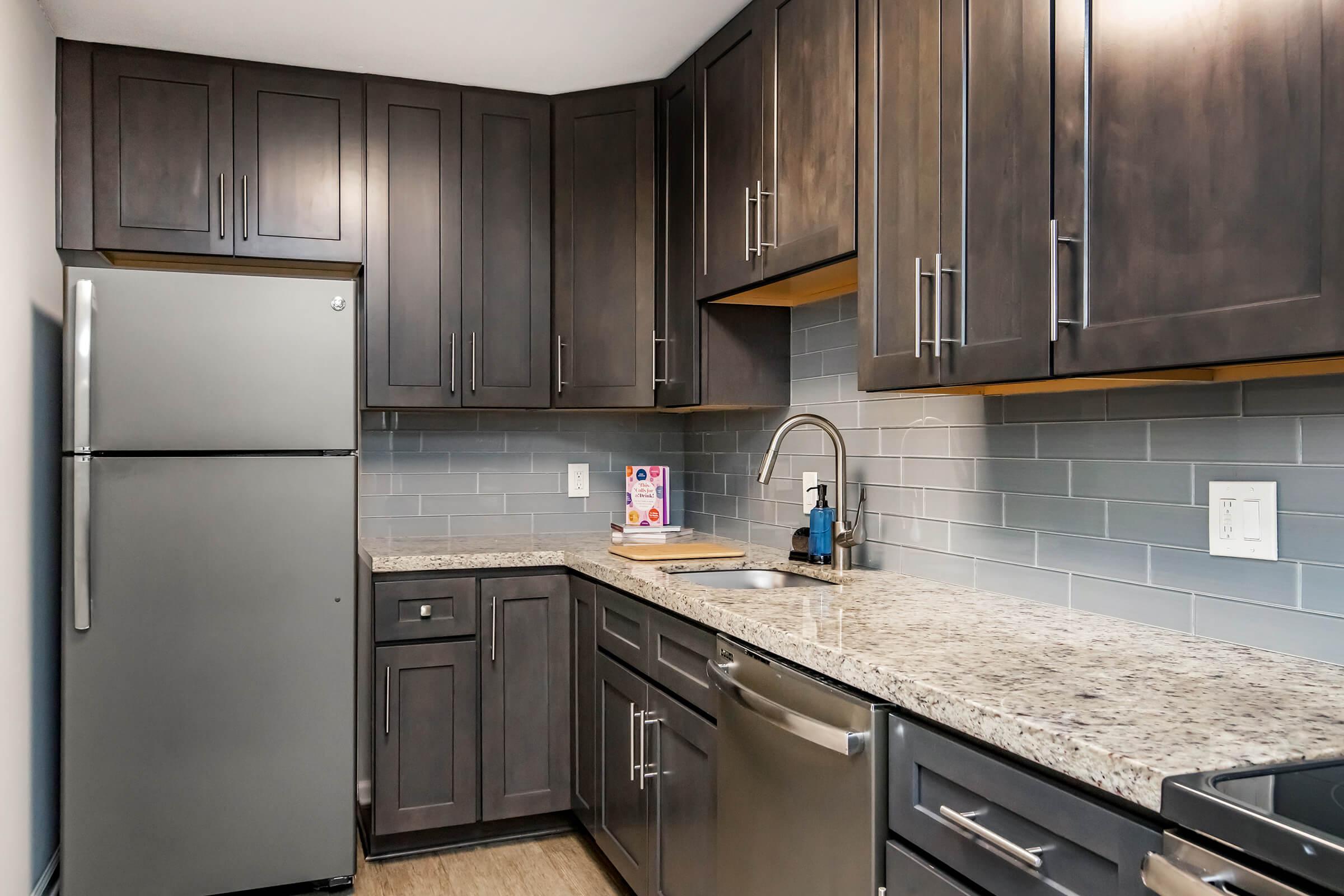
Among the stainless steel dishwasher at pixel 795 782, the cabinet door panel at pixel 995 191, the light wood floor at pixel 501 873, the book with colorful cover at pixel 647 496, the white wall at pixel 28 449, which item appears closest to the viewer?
the stainless steel dishwasher at pixel 795 782

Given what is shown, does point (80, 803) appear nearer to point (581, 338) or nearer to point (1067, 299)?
point (581, 338)

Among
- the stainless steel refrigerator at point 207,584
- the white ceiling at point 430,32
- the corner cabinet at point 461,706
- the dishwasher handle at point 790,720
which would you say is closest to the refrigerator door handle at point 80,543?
the stainless steel refrigerator at point 207,584

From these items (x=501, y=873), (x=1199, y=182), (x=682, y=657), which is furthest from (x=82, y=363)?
(x=1199, y=182)

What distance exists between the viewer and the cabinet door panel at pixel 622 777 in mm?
2264

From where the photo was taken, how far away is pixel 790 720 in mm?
1478

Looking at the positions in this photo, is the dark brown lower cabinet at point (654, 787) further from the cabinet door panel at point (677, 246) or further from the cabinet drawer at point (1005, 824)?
the cabinet door panel at point (677, 246)

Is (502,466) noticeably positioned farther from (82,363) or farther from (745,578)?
(82,363)

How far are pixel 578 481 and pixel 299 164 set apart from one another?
4.59 feet

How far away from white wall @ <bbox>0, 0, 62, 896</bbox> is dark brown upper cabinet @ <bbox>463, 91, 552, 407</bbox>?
44.1 inches

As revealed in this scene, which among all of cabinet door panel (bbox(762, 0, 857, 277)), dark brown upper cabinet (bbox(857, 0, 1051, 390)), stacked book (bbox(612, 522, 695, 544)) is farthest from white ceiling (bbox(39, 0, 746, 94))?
stacked book (bbox(612, 522, 695, 544))

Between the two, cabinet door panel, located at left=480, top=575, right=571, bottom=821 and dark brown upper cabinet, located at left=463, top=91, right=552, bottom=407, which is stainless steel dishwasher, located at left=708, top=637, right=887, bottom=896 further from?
dark brown upper cabinet, located at left=463, top=91, right=552, bottom=407

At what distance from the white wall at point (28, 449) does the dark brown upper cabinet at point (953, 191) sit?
1.91 metres

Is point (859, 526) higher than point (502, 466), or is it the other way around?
point (502, 466)

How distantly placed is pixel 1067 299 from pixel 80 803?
2491mm
